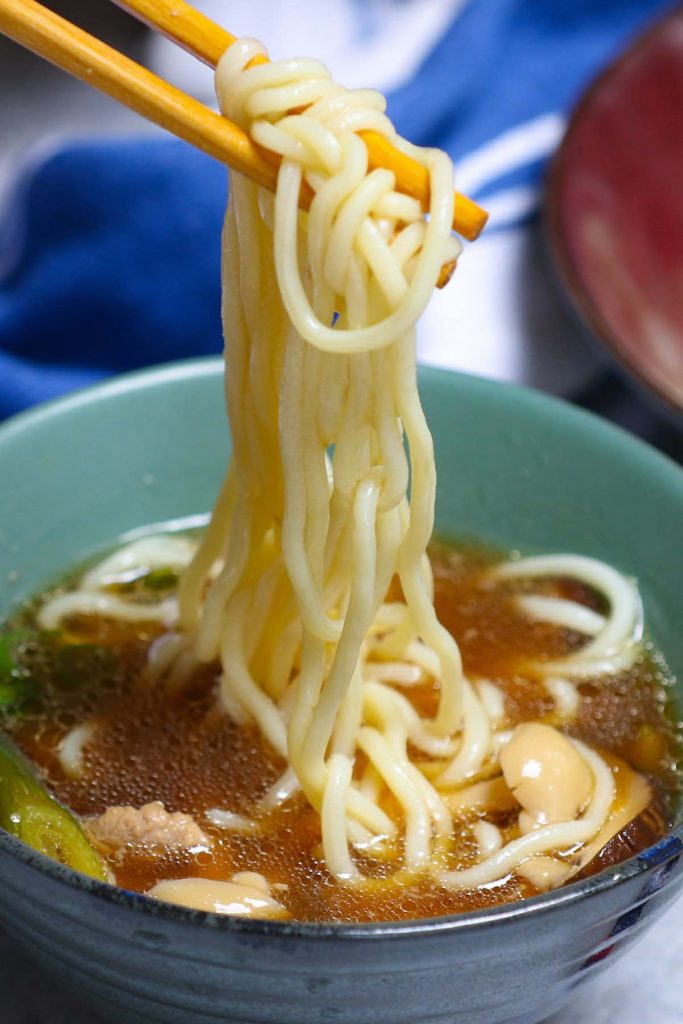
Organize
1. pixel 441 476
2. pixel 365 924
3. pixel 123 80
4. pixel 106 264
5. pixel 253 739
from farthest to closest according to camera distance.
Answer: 1. pixel 106 264
2. pixel 441 476
3. pixel 253 739
4. pixel 123 80
5. pixel 365 924

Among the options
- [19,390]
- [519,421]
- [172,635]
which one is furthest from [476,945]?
[19,390]

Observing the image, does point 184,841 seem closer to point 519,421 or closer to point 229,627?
point 229,627

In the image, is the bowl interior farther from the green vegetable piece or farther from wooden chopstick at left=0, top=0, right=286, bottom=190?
wooden chopstick at left=0, top=0, right=286, bottom=190

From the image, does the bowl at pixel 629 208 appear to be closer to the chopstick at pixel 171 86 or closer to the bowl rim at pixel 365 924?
the chopstick at pixel 171 86

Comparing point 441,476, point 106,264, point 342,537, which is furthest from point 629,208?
point 342,537

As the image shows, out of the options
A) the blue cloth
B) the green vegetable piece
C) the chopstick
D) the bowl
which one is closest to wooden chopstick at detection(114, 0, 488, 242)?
the chopstick

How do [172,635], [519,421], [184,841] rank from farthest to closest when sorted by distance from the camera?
1. [519,421]
2. [172,635]
3. [184,841]

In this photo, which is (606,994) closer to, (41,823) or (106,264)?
(41,823)
